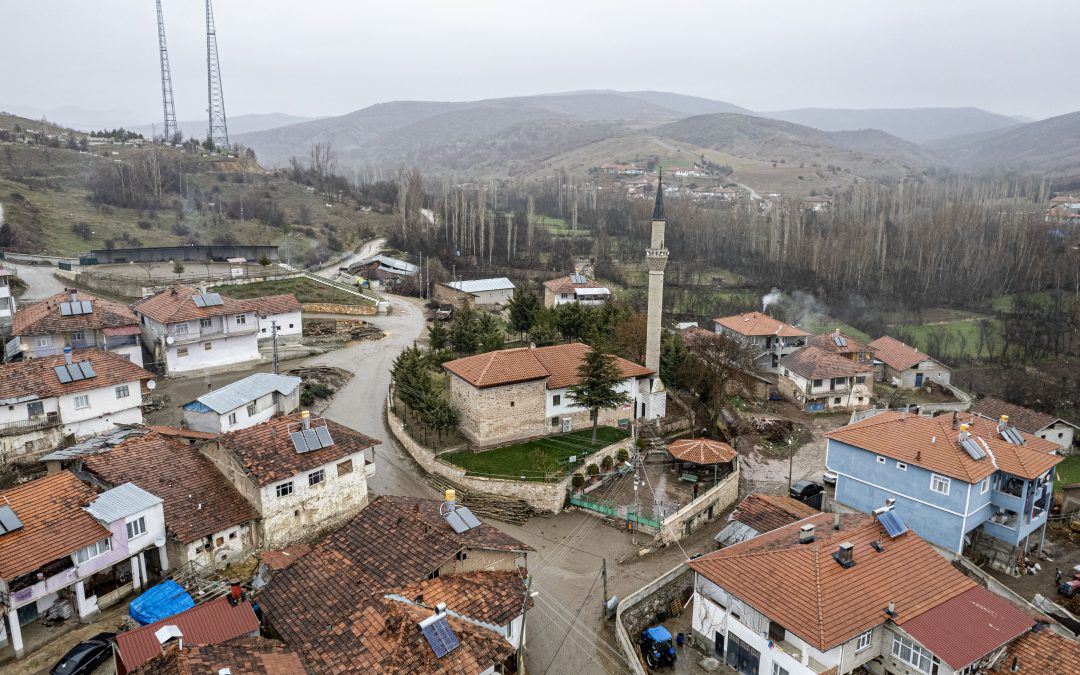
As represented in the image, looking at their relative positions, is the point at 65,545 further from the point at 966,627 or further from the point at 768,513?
the point at 966,627

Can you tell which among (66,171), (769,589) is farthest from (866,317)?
(66,171)

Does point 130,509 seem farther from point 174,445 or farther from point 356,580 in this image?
point 356,580

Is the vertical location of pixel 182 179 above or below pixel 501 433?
above

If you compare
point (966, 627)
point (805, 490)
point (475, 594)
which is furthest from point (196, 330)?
point (966, 627)

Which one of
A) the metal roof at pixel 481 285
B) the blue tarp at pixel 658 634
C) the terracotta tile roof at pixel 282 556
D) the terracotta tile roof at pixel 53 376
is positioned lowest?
the blue tarp at pixel 658 634

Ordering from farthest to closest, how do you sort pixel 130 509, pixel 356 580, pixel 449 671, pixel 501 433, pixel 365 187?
pixel 365 187, pixel 501 433, pixel 130 509, pixel 356 580, pixel 449 671

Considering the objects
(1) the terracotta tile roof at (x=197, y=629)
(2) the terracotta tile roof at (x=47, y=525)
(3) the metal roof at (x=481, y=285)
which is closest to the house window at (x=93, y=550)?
(2) the terracotta tile roof at (x=47, y=525)

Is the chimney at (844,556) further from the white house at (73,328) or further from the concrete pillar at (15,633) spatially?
the white house at (73,328)
